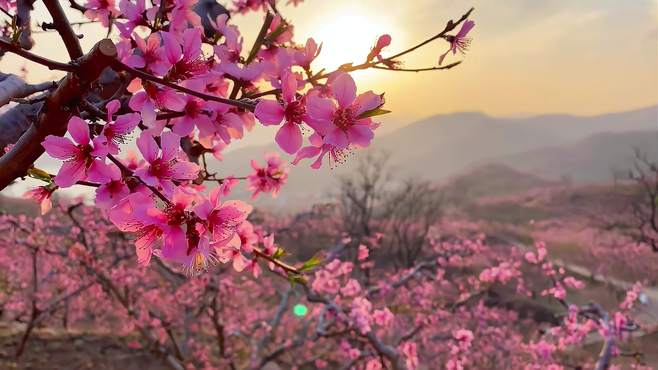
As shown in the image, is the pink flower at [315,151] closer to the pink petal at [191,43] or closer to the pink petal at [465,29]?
the pink petal at [191,43]

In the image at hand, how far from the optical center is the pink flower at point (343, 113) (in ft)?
4.26

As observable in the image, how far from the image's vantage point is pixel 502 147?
14150cm

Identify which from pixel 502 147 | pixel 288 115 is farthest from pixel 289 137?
pixel 502 147

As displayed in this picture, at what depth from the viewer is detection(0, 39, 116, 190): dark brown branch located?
1.19 m

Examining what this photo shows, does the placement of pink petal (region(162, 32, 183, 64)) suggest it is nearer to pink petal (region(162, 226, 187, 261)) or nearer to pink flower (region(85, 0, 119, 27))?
pink petal (region(162, 226, 187, 261))

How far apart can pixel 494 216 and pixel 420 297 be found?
21769mm

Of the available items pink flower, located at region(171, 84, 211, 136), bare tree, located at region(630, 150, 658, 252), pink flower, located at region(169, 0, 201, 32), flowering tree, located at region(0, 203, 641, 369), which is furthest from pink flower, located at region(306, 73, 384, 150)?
bare tree, located at region(630, 150, 658, 252)

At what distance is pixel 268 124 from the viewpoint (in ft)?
4.36

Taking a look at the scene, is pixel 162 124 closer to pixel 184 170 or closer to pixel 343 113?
pixel 184 170

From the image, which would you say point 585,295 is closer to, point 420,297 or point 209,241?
point 420,297

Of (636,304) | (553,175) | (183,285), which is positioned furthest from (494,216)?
(553,175)

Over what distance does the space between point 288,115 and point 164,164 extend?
418mm

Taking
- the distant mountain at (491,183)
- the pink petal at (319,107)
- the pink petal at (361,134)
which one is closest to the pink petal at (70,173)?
the pink petal at (319,107)

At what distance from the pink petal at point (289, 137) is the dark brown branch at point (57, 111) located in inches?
19.7
